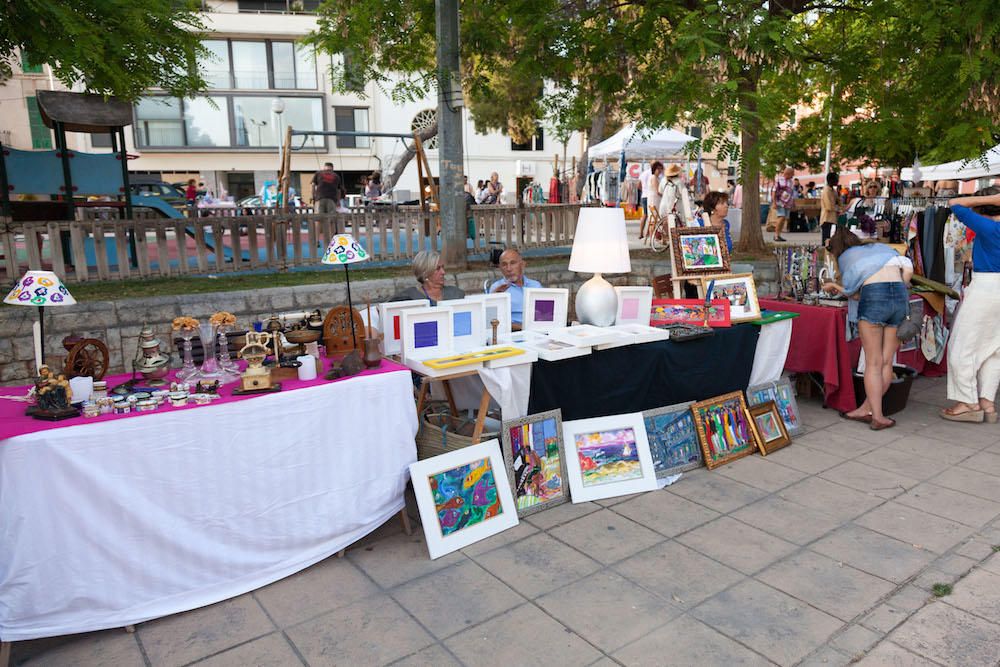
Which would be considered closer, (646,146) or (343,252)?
(343,252)

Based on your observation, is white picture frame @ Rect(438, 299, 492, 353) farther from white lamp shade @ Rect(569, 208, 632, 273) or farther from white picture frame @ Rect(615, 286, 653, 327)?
white picture frame @ Rect(615, 286, 653, 327)

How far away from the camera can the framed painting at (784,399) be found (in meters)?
4.89

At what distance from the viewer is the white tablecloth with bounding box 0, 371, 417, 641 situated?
2598mm

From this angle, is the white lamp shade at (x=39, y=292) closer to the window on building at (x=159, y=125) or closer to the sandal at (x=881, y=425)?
the sandal at (x=881, y=425)

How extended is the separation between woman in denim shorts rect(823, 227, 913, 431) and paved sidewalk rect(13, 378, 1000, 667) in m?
1.08

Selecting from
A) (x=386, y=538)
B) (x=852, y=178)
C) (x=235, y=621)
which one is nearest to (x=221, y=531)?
(x=235, y=621)

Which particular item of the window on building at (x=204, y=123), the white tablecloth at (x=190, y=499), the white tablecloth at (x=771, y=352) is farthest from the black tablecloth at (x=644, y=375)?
the window on building at (x=204, y=123)

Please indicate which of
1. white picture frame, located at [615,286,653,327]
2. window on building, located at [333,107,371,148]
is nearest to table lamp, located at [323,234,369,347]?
white picture frame, located at [615,286,653,327]

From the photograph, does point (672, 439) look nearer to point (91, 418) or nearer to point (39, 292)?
point (91, 418)

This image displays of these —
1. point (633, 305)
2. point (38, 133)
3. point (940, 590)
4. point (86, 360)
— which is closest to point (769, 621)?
point (940, 590)

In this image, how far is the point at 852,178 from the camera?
94.8ft

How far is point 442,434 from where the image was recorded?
12.4 ft

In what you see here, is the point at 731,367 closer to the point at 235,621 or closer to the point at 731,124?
the point at 731,124

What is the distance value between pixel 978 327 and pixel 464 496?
416cm
